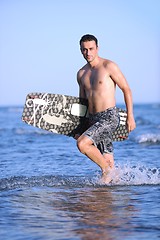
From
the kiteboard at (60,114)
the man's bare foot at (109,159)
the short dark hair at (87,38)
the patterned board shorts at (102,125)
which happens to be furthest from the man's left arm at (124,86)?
the kiteboard at (60,114)

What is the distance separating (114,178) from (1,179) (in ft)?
5.07

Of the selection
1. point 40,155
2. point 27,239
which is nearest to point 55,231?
point 27,239

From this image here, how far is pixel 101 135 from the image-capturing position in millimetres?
6234

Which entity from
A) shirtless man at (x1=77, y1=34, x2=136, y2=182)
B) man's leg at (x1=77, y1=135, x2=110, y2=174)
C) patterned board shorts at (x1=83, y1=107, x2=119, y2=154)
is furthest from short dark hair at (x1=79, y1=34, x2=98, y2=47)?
man's leg at (x1=77, y1=135, x2=110, y2=174)

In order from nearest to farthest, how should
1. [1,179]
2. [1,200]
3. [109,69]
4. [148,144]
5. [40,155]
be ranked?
[1,200] → [109,69] → [1,179] → [40,155] → [148,144]

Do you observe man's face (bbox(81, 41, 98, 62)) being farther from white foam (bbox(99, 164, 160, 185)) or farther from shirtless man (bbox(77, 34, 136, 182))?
white foam (bbox(99, 164, 160, 185))

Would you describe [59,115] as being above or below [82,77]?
below

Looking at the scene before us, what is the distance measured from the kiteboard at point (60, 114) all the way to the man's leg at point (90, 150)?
631mm

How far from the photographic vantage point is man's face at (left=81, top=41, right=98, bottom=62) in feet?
20.1

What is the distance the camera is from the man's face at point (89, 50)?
6129mm

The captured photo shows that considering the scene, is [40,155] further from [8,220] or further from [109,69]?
[8,220]

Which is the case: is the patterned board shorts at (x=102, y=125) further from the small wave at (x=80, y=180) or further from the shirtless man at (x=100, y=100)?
the small wave at (x=80, y=180)

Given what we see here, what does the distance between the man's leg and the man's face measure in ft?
3.08

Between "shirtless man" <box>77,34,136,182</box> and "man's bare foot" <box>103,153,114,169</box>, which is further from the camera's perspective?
"man's bare foot" <box>103,153,114,169</box>
